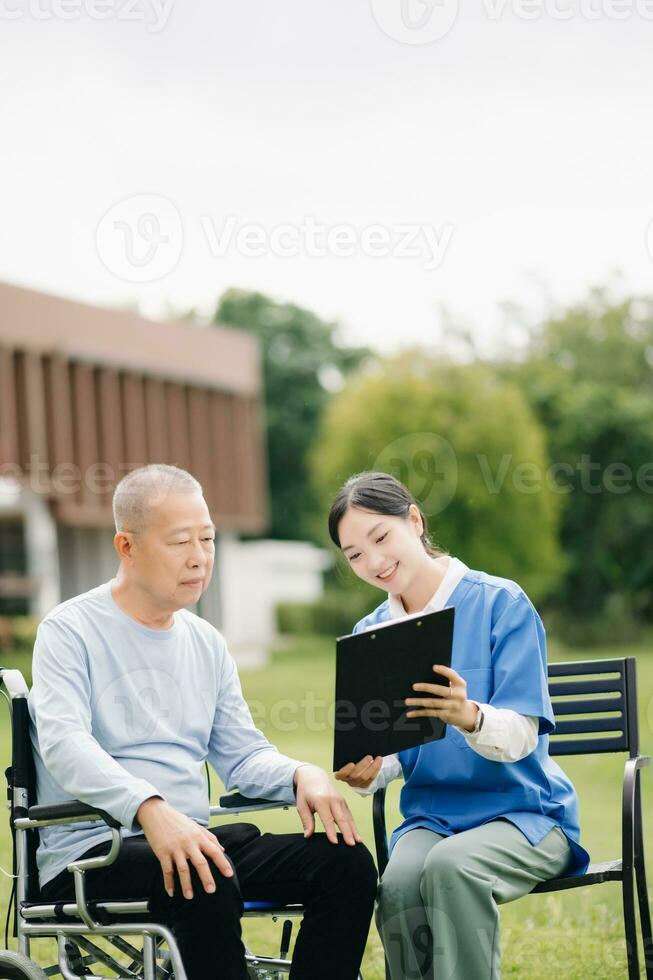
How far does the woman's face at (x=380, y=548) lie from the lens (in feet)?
10.5

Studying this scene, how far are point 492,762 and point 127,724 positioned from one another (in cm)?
86

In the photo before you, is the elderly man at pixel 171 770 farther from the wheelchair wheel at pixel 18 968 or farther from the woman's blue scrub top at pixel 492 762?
the woman's blue scrub top at pixel 492 762

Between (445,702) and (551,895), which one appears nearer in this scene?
(445,702)

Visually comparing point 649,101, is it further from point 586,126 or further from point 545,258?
point 545,258

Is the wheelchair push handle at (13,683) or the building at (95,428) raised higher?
the building at (95,428)

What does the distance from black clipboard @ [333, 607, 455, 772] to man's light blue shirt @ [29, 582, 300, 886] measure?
35 cm

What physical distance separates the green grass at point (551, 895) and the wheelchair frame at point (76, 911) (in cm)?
131

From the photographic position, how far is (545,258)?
142 ft

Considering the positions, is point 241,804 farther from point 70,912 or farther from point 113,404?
point 113,404

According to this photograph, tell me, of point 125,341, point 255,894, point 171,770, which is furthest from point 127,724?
point 125,341

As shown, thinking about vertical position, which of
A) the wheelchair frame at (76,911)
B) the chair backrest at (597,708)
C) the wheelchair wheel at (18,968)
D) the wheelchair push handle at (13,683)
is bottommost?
the wheelchair wheel at (18,968)

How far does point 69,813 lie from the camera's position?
2.74 m

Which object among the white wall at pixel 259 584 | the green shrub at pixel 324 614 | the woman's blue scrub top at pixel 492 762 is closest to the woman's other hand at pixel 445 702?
the woman's blue scrub top at pixel 492 762

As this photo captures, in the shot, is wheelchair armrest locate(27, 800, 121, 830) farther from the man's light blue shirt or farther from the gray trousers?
the gray trousers
